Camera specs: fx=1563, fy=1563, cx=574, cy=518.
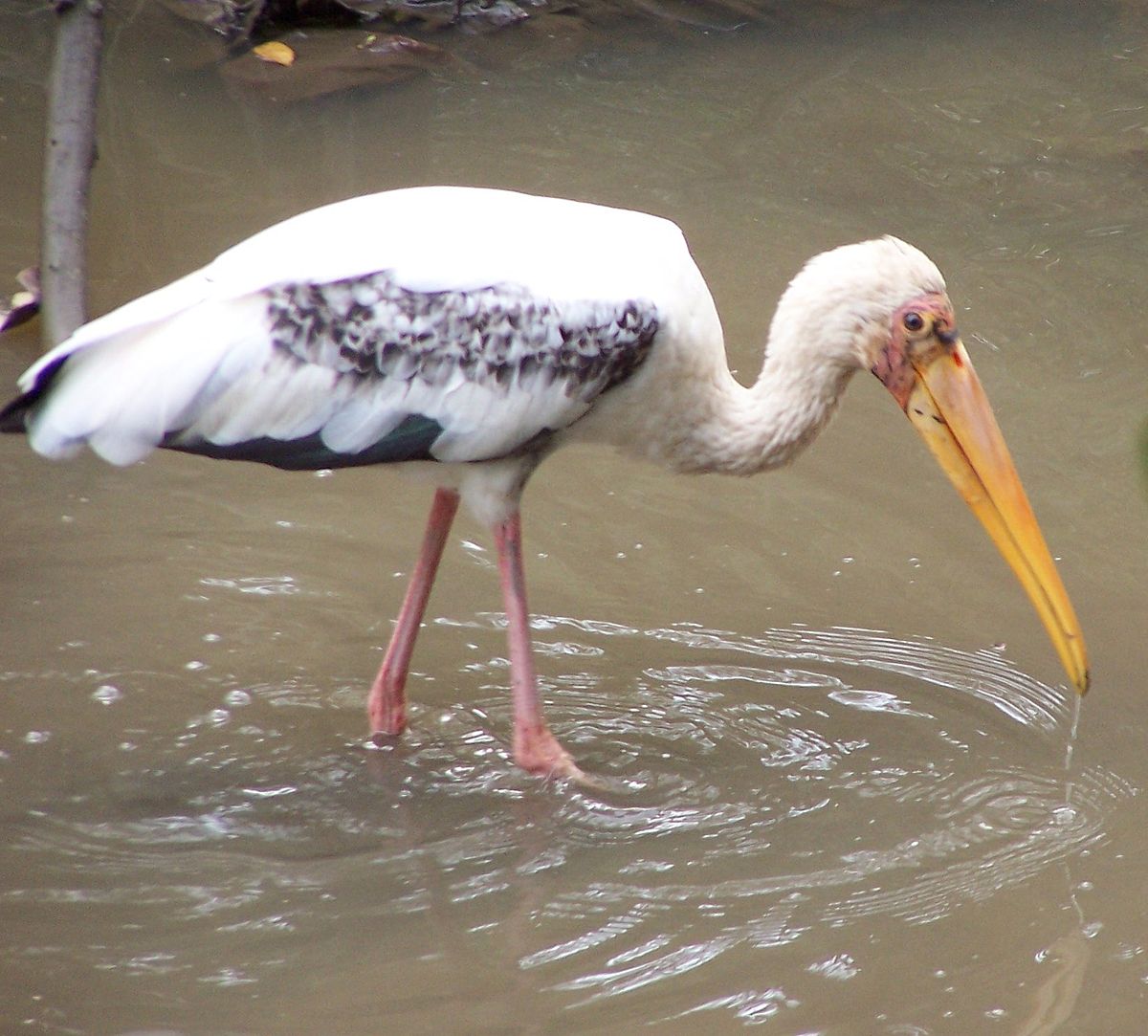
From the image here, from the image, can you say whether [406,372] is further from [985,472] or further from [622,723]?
[985,472]

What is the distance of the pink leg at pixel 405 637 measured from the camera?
4.00 meters

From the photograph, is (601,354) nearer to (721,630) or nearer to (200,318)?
(200,318)

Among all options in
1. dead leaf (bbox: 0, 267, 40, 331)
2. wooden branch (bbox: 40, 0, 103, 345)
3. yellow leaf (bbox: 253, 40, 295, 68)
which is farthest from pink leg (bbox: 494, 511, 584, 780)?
yellow leaf (bbox: 253, 40, 295, 68)

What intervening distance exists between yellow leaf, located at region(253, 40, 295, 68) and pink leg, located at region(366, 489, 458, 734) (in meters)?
5.35

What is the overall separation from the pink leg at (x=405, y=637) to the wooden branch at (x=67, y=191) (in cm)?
189

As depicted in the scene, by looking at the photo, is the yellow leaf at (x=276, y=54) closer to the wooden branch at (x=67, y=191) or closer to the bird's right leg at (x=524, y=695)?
the wooden branch at (x=67, y=191)

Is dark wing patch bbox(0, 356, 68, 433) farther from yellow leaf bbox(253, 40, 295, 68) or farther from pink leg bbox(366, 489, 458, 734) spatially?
yellow leaf bbox(253, 40, 295, 68)

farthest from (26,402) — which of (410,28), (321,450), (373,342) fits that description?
(410,28)

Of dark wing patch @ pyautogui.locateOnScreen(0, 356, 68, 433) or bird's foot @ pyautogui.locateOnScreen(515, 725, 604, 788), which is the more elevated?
dark wing patch @ pyautogui.locateOnScreen(0, 356, 68, 433)

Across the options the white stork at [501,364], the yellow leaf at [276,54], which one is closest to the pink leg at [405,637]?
the white stork at [501,364]

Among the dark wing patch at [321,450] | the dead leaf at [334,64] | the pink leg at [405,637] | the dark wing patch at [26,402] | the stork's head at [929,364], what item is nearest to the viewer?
the dark wing patch at [26,402]

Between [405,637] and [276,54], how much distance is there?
5643 millimetres

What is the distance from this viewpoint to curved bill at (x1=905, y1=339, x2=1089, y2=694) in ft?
12.2

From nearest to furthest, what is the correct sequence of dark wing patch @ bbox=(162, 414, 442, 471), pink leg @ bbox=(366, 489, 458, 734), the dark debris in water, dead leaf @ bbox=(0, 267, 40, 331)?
dark wing patch @ bbox=(162, 414, 442, 471) < pink leg @ bbox=(366, 489, 458, 734) < dead leaf @ bbox=(0, 267, 40, 331) < the dark debris in water
